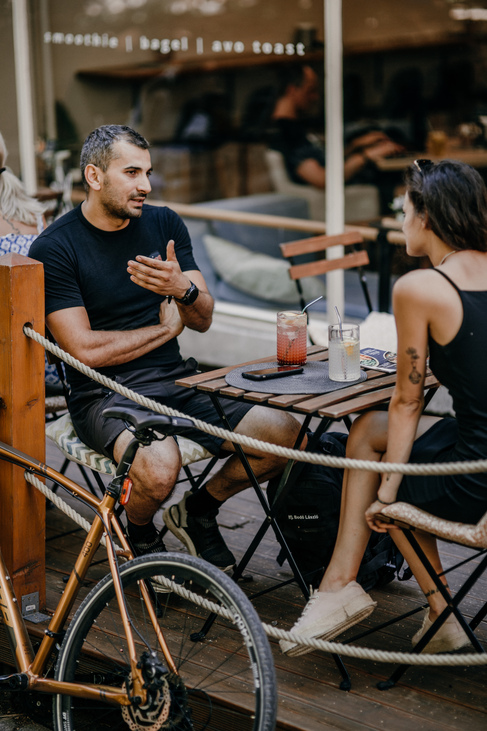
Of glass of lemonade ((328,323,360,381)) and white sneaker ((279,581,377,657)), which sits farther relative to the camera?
glass of lemonade ((328,323,360,381))

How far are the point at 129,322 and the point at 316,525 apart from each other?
41.4 inches

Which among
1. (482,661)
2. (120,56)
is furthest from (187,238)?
(120,56)

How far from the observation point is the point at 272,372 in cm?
290

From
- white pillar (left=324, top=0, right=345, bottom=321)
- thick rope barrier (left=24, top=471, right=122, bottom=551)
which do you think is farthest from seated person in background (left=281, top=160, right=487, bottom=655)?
white pillar (left=324, top=0, right=345, bottom=321)

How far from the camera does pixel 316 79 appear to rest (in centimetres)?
577

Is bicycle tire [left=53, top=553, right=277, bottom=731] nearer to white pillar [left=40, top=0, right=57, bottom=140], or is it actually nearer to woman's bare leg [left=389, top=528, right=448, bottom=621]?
woman's bare leg [left=389, top=528, right=448, bottom=621]

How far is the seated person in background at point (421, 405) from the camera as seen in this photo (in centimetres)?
239

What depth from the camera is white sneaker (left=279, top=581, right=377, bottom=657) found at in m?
2.59

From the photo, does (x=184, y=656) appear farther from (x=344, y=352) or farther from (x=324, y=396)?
(x=344, y=352)

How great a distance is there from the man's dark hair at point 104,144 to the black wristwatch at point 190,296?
22.3 inches

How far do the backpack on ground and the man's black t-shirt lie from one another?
0.77 metres

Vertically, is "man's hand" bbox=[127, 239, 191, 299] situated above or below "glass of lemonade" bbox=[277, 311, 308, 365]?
above

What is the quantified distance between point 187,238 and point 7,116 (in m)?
4.55

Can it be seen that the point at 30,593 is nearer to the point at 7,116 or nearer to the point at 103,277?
the point at 103,277
